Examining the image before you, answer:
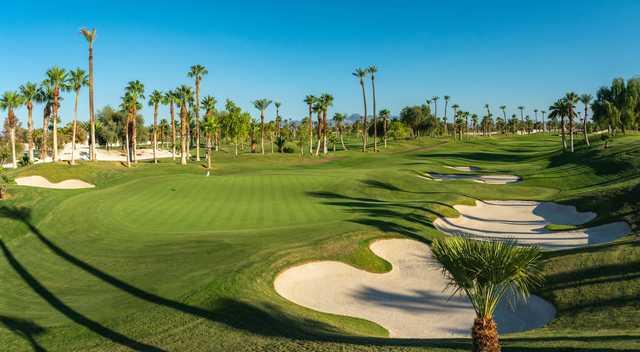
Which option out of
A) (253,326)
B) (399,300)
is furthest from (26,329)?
(399,300)

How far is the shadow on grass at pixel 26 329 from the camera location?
44.9 ft

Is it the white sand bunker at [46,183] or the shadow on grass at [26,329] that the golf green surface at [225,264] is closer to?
the shadow on grass at [26,329]

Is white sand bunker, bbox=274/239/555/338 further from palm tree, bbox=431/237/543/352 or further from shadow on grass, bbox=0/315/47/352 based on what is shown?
shadow on grass, bbox=0/315/47/352

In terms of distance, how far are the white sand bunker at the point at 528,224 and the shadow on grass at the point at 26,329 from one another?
22850mm

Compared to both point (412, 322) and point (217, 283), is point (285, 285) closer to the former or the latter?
point (217, 283)

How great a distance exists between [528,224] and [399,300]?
21.0 meters

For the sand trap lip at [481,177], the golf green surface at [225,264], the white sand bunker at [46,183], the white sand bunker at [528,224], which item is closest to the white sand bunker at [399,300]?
the golf green surface at [225,264]

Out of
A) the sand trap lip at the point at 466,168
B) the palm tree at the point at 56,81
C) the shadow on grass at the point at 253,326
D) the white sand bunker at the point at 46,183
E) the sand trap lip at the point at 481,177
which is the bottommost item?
the shadow on grass at the point at 253,326

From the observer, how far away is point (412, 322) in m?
16.8

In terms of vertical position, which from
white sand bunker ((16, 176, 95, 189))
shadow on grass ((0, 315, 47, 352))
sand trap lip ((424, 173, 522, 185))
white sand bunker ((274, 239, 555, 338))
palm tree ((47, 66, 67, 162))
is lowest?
white sand bunker ((274, 239, 555, 338))

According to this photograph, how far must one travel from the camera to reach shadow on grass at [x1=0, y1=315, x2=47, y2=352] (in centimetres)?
1369

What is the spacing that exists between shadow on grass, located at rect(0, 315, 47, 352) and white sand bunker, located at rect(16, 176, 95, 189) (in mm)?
35550

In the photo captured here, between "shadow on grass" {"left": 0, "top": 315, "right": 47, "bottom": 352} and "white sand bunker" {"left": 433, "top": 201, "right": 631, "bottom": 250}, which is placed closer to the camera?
"shadow on grass" {"left": 0, "top": 315, "right": 47, "bottom": 352}

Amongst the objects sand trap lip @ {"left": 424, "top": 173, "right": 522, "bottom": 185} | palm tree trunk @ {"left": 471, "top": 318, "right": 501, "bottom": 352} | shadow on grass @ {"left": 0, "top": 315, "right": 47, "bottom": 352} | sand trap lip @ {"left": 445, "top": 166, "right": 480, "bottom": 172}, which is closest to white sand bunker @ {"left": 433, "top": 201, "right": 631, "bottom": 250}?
palm tree trunk @ {"left": 471, "top": 318, "right": 501, "bottom": 352}
